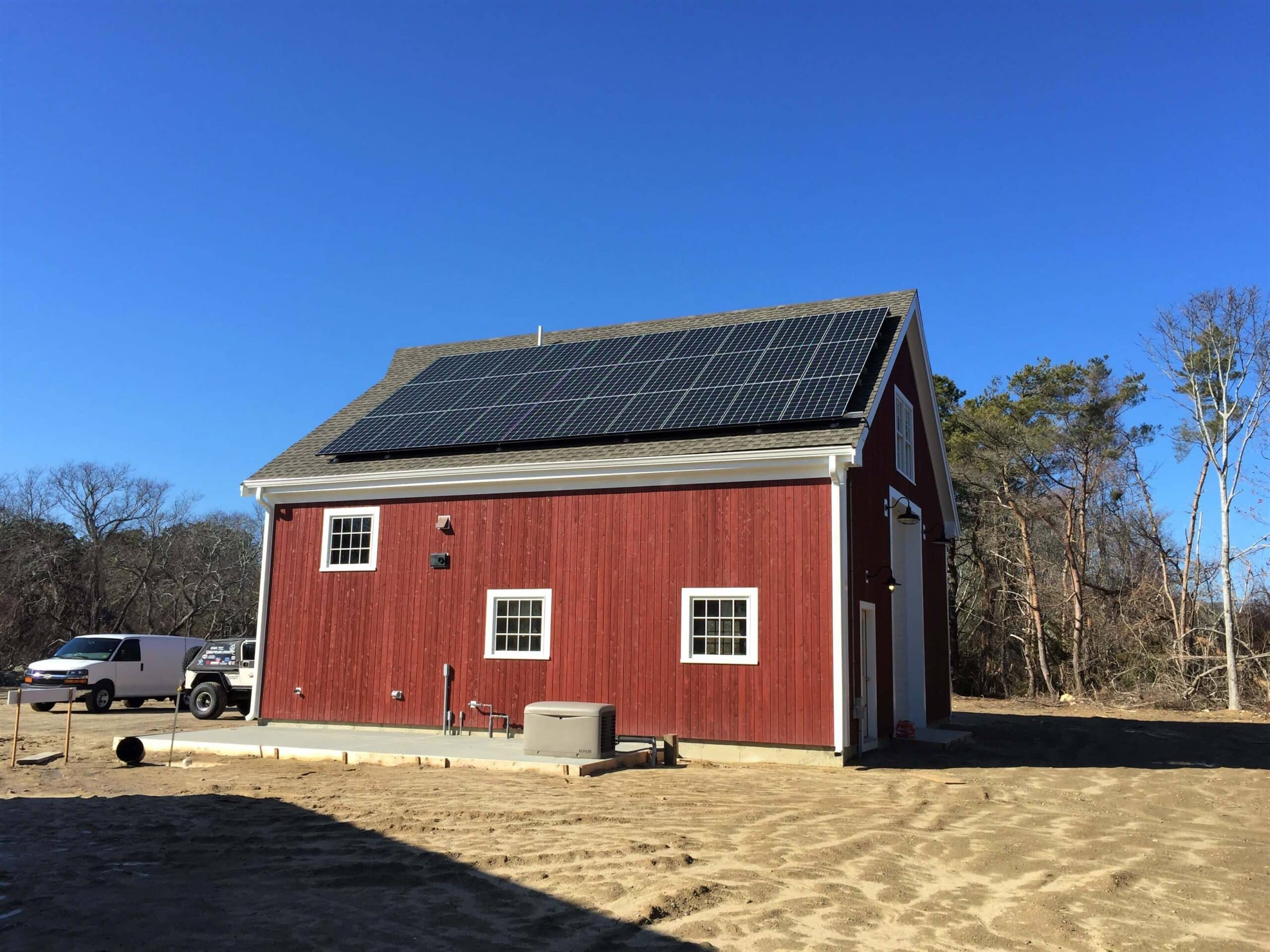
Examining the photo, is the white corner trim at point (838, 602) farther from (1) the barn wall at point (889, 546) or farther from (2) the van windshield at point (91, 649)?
(2) the van windshield at point (91, 649)

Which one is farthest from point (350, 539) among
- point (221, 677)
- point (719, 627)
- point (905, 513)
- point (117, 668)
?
point (905, 513)

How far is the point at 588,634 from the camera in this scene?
1409 centimetres

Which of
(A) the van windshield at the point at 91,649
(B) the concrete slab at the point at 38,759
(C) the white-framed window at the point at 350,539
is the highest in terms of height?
(C) the white-framed window at the point at 350,539

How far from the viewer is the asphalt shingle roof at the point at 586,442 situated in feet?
44.8

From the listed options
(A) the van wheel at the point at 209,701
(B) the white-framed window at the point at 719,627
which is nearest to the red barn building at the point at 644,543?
(B) the white-framed window at the point at 719,627

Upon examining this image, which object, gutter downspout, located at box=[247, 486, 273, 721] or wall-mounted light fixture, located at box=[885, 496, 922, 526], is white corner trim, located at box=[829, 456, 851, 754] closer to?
wall-mounted light fixture, located at box=[885, 496, 922, 526]

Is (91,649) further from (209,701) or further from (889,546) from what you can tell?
(889,546)

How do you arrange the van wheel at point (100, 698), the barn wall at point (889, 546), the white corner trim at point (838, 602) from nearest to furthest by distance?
the white corner trim at point (838, 602) < the barn wall at point (889, 546) < the van wheel at point (100, 698)

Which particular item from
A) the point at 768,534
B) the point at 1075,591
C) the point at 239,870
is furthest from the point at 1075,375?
the point at 239,870

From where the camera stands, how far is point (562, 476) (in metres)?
14.5

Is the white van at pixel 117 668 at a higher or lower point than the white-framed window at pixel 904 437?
lower

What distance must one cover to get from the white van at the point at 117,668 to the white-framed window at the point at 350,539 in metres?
5.61

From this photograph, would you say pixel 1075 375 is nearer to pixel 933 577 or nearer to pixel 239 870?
pixel 933 577

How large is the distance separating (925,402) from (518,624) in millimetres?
9135
